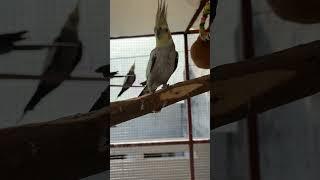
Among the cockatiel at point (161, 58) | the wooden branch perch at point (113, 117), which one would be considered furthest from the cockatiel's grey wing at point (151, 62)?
the wooden branch perch at point (113, 117)

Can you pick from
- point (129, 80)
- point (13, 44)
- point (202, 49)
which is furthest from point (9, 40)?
point (202, 49)

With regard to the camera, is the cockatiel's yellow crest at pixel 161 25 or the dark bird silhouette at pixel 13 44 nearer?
the dark bird silhouette at pixel 13 44

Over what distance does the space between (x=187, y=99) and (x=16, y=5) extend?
1.36 ft

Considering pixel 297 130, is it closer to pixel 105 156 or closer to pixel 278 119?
pixel 278 119

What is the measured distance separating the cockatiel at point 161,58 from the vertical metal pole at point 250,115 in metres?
0.21

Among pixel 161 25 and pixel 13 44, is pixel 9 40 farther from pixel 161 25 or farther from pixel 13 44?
pixel 161 25

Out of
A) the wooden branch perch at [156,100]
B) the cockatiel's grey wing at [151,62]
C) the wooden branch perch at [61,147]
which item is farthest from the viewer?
the cockatiel's grey wing at [151,62]

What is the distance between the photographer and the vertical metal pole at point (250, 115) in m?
0.65

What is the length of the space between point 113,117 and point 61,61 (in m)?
0.13

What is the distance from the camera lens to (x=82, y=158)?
1.99 ft

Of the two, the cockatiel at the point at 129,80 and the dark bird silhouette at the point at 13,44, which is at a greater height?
the dark bird silhouette at the point at 13,44

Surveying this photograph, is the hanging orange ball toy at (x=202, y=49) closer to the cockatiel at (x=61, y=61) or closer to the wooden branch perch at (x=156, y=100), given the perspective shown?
the wooden branch perch at (x=156, y=100)

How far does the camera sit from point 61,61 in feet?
2.00

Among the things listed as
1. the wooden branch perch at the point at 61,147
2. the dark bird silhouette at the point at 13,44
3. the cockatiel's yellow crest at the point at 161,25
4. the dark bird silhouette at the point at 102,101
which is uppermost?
the cockatiel's yellow crest at the point at 161,25
